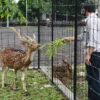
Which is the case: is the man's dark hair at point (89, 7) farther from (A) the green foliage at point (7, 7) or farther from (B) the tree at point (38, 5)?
(B) the tree at point (38, 5)

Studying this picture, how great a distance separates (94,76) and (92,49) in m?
0.42

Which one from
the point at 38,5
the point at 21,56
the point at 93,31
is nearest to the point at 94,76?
the point at 93,31

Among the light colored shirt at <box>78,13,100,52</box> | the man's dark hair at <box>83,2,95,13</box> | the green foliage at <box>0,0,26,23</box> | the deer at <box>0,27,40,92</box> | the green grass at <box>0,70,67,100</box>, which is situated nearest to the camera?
the light colored shirt at <box>78,13,100,52</box>

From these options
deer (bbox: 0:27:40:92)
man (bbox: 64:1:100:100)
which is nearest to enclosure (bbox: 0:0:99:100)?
man (bbox: 64:1:100:100)

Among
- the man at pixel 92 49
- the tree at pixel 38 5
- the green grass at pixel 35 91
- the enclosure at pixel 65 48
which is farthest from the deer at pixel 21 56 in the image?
the man at pixel 92 49

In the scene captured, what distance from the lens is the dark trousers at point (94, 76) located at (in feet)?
17.7

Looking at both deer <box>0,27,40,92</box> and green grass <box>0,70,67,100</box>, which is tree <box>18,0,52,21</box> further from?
green grass <box>0,70,67,100</box>

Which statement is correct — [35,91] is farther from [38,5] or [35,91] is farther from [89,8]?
[89,8]

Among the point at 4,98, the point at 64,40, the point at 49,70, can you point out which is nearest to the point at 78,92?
the point at 64,40

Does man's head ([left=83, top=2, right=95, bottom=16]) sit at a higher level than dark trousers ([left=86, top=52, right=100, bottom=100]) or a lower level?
higher

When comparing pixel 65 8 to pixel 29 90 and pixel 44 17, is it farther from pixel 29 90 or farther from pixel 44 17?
pixel 44 17

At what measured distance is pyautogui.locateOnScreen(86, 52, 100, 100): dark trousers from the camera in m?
5.41

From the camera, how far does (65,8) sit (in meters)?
6.69

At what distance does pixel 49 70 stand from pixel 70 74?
3.80ft
